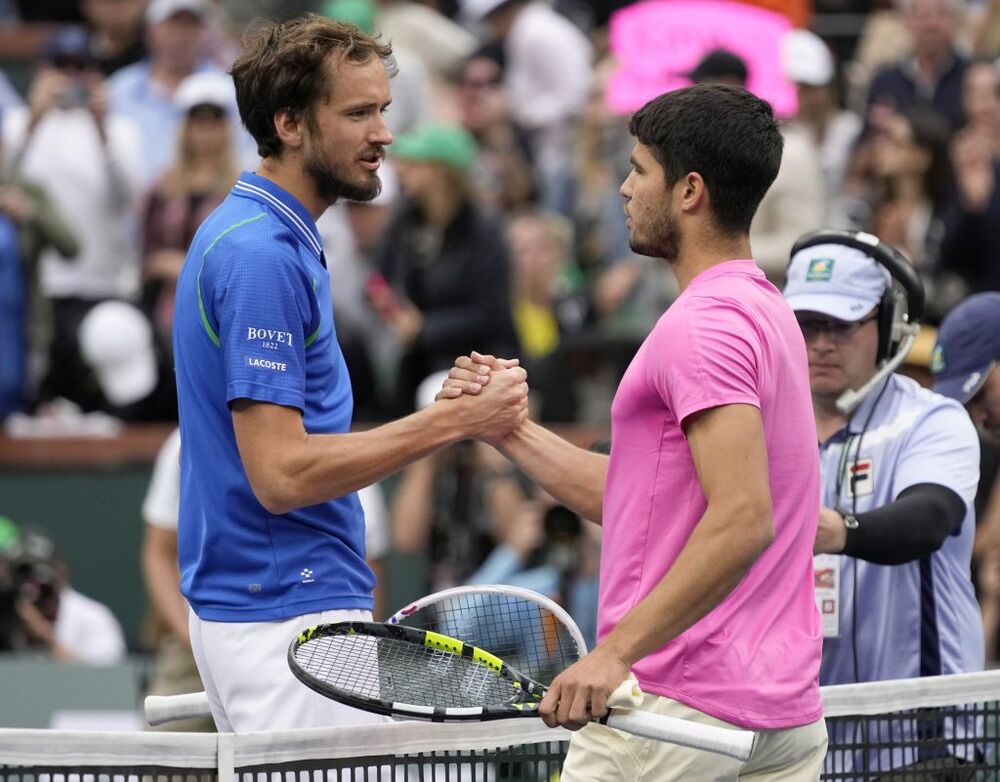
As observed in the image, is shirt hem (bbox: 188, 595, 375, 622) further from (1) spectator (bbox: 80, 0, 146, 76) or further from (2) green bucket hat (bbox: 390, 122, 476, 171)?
(1) spectator (bbox: 80, 0, 146, 76)

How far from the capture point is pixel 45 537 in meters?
9.24

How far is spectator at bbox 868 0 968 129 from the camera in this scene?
34.2ft

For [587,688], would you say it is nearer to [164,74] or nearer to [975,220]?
[975,220]

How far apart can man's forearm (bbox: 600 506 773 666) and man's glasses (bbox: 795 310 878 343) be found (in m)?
1.38

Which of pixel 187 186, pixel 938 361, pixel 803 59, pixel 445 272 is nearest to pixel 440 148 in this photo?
pixel 445 272

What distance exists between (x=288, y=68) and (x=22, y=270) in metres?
5.76

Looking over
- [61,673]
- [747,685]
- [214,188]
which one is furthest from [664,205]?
[214,188]

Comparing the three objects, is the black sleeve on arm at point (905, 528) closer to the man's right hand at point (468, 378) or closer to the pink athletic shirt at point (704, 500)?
the pink athletic shirt at point (704, 500)

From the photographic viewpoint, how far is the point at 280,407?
3.66 metres

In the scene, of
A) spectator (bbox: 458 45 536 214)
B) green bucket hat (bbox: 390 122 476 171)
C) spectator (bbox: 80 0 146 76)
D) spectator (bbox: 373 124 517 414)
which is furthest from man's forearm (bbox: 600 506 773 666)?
spectator (bbox: 80 0 146 76)

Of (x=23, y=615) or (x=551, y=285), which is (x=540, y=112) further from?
(x=23, y=615)

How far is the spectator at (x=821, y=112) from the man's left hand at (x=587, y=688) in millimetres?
7027

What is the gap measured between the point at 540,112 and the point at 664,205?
8163mm

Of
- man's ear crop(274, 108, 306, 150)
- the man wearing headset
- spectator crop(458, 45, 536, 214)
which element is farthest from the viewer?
spectator crop(458, 45, 536, 214)
